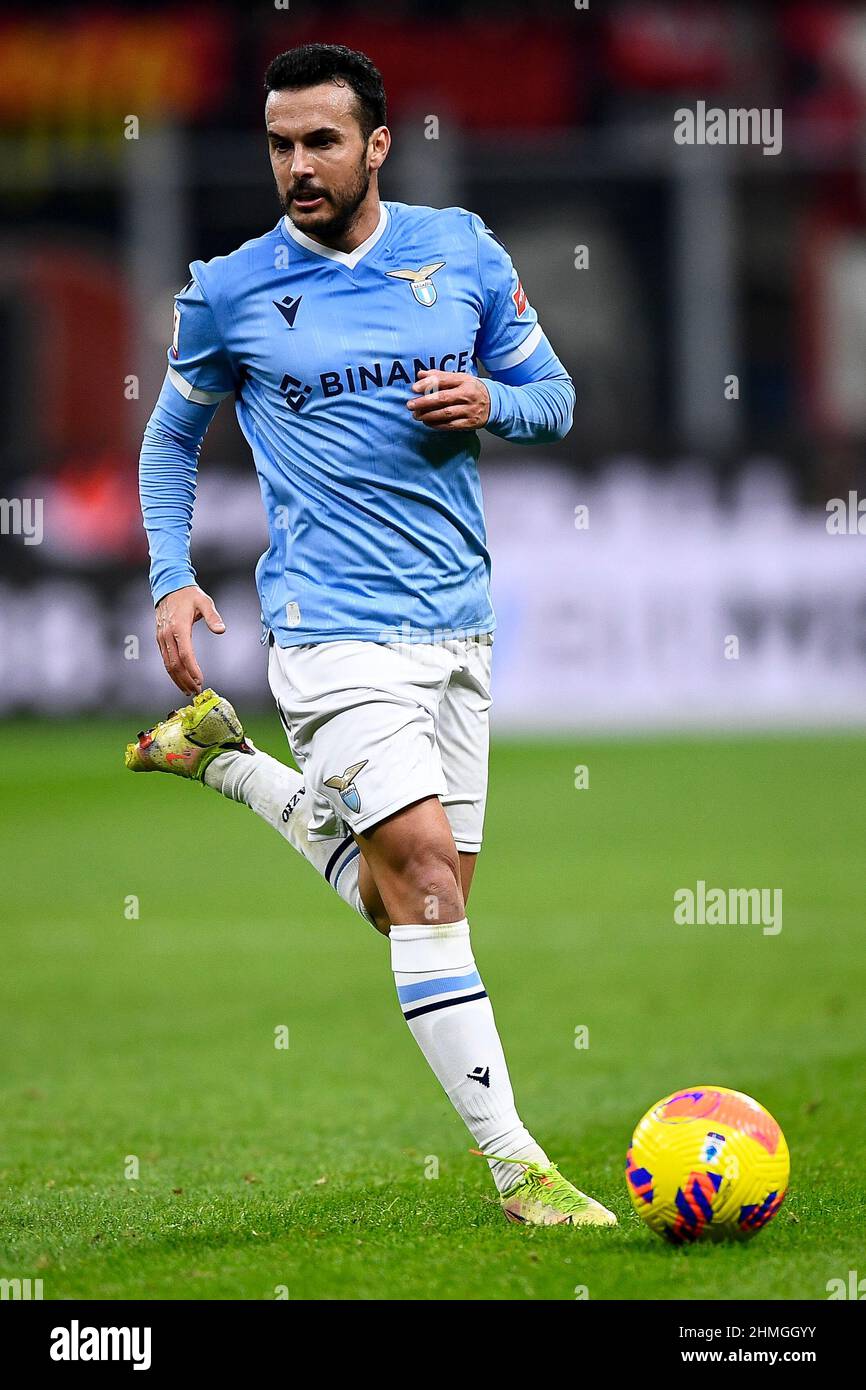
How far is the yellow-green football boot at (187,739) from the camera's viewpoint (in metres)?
5.61

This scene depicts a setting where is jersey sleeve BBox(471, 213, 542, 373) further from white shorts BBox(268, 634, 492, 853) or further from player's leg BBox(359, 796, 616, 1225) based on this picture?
player's leg BBox(359, 796, 616, 1225)

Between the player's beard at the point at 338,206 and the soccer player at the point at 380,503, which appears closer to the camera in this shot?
the soccer player at the point at 380,503

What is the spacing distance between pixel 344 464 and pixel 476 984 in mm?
1254

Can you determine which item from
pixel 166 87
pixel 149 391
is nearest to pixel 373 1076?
pixel 149 391

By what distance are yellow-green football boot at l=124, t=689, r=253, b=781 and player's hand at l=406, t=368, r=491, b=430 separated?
4.67 ft

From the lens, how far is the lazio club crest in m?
4.68

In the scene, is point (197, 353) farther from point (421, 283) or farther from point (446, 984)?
point (446, 984)

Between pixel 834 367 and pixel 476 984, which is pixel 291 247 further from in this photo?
pixel 834 367

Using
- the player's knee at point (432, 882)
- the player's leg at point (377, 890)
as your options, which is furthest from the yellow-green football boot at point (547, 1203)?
the player's leg at point (377, 890)

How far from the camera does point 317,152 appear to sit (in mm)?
4531

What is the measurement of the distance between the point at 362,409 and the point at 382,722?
75 centimetres

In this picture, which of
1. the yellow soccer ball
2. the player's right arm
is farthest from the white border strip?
the yellow soccer ball

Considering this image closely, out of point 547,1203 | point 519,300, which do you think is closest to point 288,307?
point 519,300

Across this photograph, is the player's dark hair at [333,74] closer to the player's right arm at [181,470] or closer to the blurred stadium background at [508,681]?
the player's right arm at [181,470]
